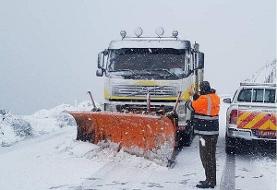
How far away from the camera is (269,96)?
33.6ft

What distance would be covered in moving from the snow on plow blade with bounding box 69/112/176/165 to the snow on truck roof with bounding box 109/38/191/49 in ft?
7.30

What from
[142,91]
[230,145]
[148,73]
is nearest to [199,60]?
[148,73]

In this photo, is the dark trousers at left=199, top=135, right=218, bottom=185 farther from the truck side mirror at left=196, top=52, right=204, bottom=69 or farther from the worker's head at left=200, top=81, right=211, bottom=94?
the truck side mirror at left=196, top=52, right=204, bottom=69

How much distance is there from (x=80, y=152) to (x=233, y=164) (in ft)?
10.1

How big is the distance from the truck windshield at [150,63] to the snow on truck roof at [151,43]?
8cm

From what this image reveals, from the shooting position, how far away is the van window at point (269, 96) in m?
10.2

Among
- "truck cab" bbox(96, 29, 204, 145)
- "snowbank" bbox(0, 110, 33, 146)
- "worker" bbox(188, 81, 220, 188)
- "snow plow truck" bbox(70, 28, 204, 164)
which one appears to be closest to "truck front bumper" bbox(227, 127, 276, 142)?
"snow plow truck" bbox(70, 28, 204, 164)

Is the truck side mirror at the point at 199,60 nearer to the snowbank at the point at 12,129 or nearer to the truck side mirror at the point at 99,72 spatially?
the truck side mirror at the point at 99,72

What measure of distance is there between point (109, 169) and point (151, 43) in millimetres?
4094

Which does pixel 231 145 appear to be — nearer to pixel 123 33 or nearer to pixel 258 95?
pixel 258 95

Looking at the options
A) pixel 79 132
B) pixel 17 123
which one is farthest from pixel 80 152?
pixel 17 123

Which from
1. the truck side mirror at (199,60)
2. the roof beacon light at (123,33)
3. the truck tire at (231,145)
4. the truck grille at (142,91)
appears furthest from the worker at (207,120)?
the roof beacon light at (123,33)

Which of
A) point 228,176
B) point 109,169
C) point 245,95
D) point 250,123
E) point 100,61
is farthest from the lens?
point 100,61

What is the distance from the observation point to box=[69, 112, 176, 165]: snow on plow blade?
8.45m
